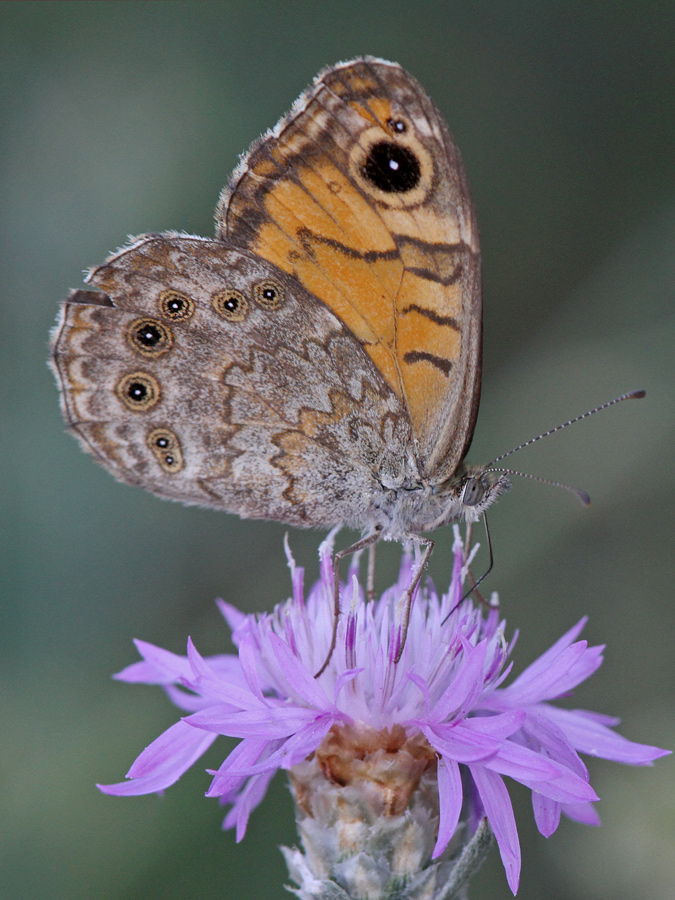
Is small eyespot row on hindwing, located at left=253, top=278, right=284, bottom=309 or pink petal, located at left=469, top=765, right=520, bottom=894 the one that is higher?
small eyespot row on hindwing, located at left=253, top=278, right=284, bottom=309

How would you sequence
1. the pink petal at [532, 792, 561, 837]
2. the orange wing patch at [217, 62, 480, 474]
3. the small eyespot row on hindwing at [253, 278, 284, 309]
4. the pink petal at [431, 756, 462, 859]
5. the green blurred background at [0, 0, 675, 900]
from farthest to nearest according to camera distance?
the green blurred background at [0, 0, 675, 900]
the small eyespot row on hindwing at [253, 278, 284, 309]
the orange wing patch at [217, 62, 480, 474]
the pink petal at [532, 792, 561, 837]
the pink petal at [431, 756, 462, 859]

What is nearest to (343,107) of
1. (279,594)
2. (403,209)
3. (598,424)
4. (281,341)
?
(403,209)

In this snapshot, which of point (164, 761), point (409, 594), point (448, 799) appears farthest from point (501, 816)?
point (164, 761)

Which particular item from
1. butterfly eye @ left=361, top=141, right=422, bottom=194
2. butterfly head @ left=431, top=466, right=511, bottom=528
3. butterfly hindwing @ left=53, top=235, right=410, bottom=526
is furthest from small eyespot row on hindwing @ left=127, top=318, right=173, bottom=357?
butterfly head @ left=431, top=466, right=511, bottom=528

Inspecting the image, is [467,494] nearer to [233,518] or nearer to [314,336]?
[314,336]

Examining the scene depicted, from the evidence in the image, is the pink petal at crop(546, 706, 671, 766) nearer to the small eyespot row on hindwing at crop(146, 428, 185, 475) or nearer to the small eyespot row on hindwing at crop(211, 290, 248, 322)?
the small eyespot row on hindwing at crop(146, 428, 185, 475)

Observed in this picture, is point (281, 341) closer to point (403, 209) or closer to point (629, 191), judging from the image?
point (403, 209)

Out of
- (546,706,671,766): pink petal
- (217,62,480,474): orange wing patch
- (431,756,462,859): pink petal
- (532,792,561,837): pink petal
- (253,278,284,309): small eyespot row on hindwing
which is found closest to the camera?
(431,756,462,859): pink petal
